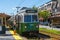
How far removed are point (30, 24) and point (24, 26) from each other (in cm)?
62

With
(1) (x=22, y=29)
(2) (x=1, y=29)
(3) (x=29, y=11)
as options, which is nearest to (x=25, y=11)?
(3) (x=29, y=11)

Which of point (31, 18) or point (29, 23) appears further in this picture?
point (31, 18)

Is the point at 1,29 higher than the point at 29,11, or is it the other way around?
the point at 29,11

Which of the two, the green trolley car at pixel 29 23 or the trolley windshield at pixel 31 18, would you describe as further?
the trolley windshield at pixel 31 18

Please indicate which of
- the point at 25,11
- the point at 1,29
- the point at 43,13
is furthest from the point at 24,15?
the point at 43,13

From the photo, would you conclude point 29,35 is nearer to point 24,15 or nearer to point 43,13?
point 24,15

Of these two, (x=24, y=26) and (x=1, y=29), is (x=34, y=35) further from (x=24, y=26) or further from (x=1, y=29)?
(x=1, y=29)

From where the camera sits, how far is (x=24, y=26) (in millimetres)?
21766

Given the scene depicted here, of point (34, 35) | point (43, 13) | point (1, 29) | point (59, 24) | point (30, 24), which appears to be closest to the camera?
point (30, 24)

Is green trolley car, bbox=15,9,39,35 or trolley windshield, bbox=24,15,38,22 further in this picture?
trolley windshield, bbox=24,15,38,22

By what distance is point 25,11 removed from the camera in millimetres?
22578

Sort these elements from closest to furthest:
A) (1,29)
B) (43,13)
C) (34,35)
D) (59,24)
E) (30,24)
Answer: (30,24) → (34,35) → (1,29) → (59,24) → (43,13)

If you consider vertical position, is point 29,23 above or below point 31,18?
below

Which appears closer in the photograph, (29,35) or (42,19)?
(29,35)
